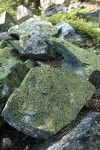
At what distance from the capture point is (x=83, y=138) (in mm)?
4164

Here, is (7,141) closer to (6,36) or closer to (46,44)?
(46,44)

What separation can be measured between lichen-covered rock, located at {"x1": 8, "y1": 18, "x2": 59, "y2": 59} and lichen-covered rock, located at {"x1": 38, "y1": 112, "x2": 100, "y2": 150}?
3406 millimetres

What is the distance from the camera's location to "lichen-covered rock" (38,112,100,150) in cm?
408

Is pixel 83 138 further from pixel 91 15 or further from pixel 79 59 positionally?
pixel 91 15

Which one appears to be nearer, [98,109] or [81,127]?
[81,127]

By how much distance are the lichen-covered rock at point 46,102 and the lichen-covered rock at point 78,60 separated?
758 mm

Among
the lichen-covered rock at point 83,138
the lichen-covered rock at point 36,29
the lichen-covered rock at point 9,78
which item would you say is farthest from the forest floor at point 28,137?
the lichen-covered rock at point 36,29

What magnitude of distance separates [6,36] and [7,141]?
4757 mm

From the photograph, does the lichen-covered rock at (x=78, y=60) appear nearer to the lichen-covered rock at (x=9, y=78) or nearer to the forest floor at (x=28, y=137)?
the forest floor at (x=28, y=137)

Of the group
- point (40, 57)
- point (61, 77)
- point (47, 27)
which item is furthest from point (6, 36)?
point (61, 77)

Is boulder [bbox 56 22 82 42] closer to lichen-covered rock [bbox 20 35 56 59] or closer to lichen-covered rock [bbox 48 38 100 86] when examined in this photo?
lichen-covered rock [bbox 20 35 56 59]

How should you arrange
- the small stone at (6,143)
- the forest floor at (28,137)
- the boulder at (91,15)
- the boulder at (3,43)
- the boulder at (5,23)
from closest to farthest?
1. the forest floor at (28,137)
2. the small stone at (6,143)
3. the boulder at (3,43)
4. the boulder at (91,15)
5. the boulder at (5,23)

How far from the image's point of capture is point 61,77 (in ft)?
17.6

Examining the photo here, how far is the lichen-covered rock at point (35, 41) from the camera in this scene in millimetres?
7625
